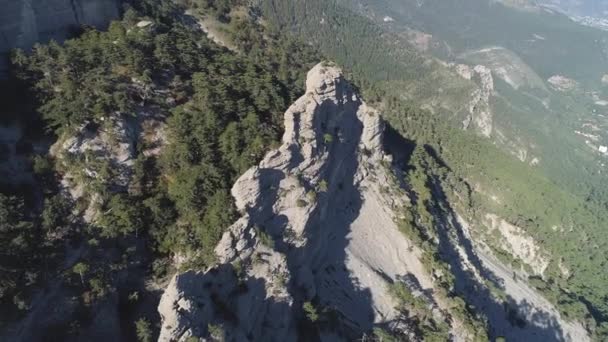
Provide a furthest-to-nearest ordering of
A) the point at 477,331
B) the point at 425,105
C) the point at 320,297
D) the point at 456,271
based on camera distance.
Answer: the point at 425,105 < the point at 456,271 < the point at 477,331 < the point at 320,297

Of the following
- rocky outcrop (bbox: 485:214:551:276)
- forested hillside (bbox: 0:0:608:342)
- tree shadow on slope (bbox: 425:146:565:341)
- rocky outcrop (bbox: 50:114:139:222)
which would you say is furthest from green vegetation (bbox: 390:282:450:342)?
rocky outcrop (bbox: 485:214:551:276)

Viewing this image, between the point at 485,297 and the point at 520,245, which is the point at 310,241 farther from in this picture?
the point at 520,245

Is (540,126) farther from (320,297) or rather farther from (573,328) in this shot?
(320,297)

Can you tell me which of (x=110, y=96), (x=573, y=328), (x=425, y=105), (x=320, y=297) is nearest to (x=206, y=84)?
(x=110, y=96)

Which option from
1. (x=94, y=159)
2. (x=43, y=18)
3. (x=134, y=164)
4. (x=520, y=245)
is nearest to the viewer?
(x=94, y=159)

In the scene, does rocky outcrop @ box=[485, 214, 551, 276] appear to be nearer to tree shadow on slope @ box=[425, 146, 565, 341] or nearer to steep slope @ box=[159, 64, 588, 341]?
tree shadow on slope @ box=[425, 146, 565, 341]

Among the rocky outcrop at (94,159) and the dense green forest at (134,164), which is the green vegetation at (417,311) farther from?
the rocky outcrop at (94,159)

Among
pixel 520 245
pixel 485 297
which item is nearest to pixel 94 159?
pixel 485 297
